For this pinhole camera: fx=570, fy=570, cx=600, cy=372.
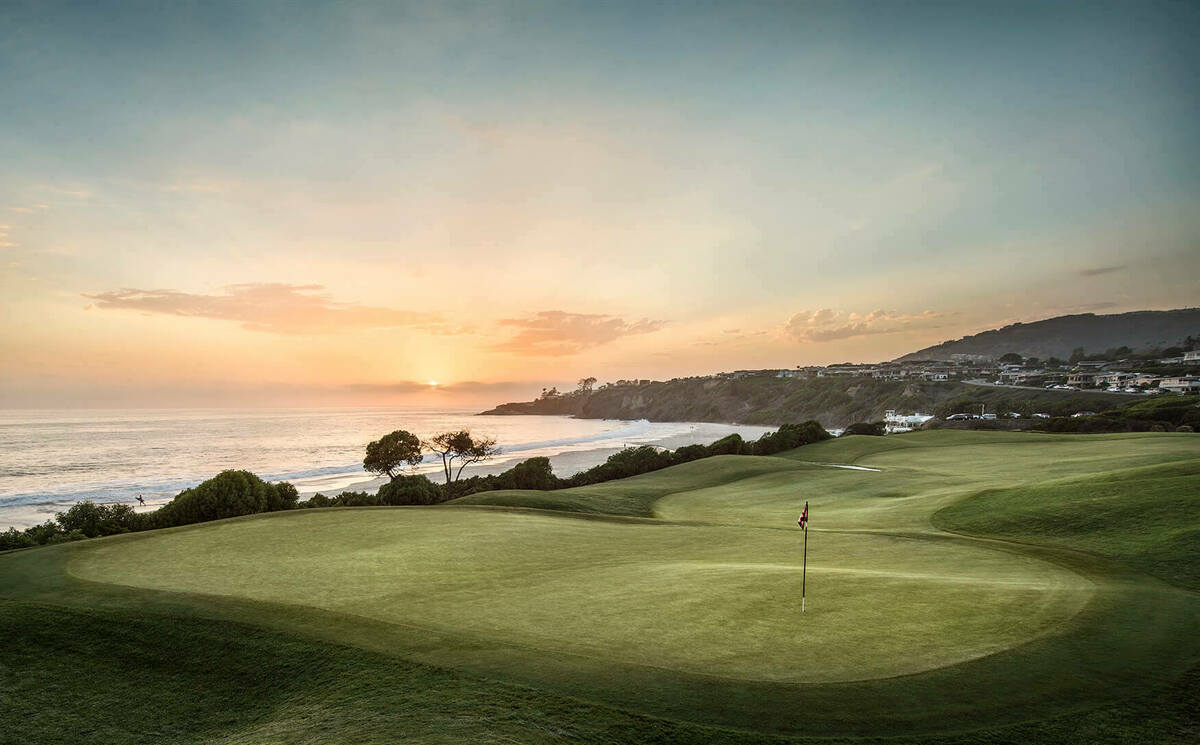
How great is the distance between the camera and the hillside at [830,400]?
97438 mm

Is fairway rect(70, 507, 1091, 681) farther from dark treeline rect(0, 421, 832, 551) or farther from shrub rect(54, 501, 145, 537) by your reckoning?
shrub rect(54, 501, 145, 537)

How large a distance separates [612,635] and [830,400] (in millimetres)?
139633

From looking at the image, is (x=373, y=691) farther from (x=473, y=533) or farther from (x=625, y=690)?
(x=473, y=533)

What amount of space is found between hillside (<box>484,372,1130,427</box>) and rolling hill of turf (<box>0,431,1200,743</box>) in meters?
92.1

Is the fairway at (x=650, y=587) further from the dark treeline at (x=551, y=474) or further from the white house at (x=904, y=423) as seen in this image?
the white house at (x=904, y=423)

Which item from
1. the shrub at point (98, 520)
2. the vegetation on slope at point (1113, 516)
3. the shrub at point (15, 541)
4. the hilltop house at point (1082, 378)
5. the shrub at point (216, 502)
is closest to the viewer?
the vegetation on slope at point (1113, 516)

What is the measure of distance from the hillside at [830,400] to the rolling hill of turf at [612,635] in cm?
9206

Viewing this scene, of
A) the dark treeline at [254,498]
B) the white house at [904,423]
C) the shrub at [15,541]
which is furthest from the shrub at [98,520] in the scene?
the white house at [904,423]

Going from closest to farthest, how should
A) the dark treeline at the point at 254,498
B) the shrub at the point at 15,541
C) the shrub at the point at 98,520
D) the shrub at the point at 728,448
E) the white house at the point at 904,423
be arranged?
the shrub at the point at 15,541 → the dark treeline at the point at 254,498 → the shrub at the point at 98,520 → the shrub at the point at 728,448 → the white house at the point at 904,423

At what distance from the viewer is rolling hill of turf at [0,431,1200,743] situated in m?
6.46

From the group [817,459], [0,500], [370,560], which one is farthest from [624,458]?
[0,500]

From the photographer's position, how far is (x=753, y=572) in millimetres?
11938

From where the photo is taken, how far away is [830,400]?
13688 centimetres

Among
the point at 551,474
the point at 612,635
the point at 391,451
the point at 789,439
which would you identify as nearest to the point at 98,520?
the point at 391,451
